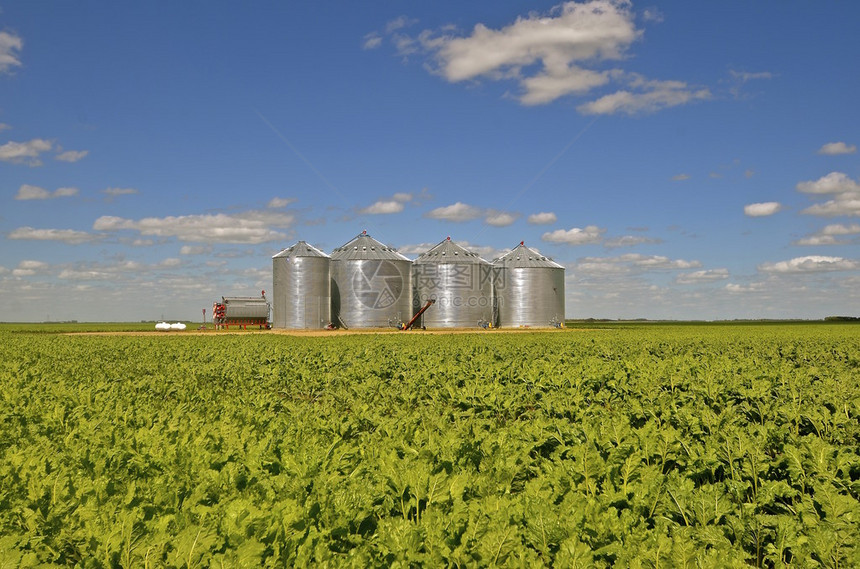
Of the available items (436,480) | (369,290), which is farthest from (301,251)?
(436,480)

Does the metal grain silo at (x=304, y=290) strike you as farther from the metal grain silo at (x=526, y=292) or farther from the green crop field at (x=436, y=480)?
the green crop field at (x=436, y=480)

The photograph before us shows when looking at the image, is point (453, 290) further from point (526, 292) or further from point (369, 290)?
point (369, 290)

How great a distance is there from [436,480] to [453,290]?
50571mm

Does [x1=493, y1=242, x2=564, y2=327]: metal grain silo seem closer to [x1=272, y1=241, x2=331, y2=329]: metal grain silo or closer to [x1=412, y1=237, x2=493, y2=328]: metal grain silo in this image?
[x1=412, y1=237, x2=493, y2=328]: metal grain silo

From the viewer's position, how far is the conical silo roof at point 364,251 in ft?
173

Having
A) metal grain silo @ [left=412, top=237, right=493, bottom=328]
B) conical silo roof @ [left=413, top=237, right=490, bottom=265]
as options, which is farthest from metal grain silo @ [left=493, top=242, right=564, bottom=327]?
conical silo roof @ [left=413, top=237, right=490, bottom=265]

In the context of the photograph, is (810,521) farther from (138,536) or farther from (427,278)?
(427,278)

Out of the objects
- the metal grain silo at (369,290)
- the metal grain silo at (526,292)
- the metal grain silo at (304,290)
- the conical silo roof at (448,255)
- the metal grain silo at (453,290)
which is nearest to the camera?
the metal grain silo at (304,290)

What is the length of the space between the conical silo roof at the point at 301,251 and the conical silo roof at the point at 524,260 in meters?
17.6

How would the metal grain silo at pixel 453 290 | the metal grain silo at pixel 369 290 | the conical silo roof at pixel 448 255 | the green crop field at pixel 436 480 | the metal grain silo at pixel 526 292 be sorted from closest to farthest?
the green crop field at pixel 436 480 < the metal grain silo at pixel 369 290 < the metal grain silo at pixel 453 290 < the conical silo roof at pixel 448 255 < the metal grain silo at pixel 526 292

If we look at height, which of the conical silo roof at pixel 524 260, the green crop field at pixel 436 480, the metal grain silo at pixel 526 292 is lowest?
the green crop field at pixel 436 480

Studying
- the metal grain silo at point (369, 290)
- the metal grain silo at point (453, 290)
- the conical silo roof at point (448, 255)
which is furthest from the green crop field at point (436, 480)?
the conical silo roof at point (448, 255)

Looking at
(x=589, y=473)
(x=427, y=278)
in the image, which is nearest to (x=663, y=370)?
(x=589, y=473)

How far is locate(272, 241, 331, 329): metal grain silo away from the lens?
169ft
